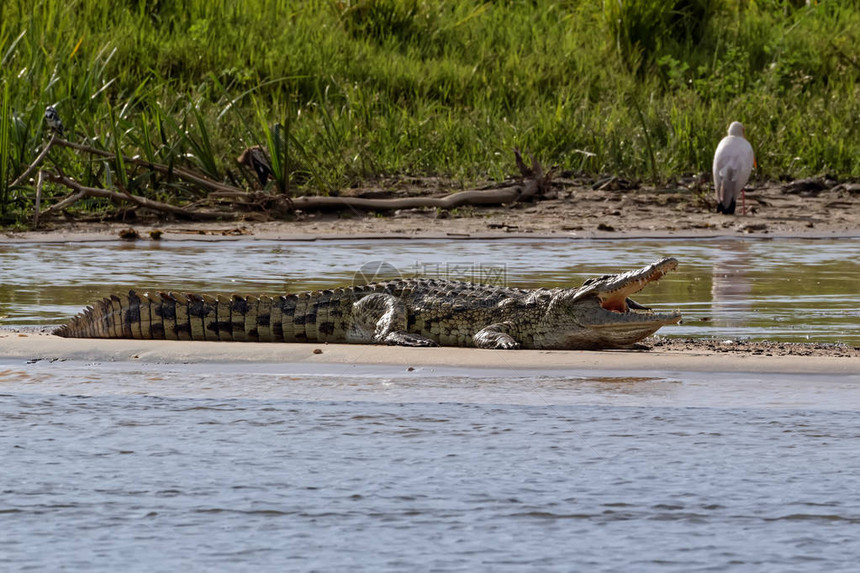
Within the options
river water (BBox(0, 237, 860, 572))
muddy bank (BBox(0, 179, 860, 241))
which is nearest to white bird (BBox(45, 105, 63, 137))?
muddy bank (BBox(0, 179, 860, 241))

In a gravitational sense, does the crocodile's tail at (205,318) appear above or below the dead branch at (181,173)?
below

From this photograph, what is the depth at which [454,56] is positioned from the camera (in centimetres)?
2038

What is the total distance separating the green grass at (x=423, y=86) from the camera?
48.6ft

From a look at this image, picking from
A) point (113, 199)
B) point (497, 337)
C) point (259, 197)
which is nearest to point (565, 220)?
point (259, 197)

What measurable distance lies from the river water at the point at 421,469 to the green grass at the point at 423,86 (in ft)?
27.6

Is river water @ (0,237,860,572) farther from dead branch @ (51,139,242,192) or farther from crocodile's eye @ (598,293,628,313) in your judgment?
dead branch @ (51,139,242,192)

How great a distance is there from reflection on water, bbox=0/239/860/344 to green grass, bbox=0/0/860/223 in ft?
8.12

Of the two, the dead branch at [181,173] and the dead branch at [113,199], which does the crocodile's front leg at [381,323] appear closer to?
the dead branch at [113,199]

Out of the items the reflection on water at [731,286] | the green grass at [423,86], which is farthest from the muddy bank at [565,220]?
the reflection on water at [731,286]

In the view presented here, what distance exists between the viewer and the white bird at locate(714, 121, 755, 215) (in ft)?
46.9

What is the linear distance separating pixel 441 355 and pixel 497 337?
639 mm

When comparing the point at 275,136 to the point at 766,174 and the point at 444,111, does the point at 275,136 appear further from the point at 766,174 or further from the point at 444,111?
the point at 766,174

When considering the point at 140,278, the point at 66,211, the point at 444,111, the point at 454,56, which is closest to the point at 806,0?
the point at 454,56

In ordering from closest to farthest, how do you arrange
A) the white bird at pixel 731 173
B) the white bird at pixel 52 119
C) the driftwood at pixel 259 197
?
the white bird at pixel 52 119 → the driftwood at pixel 259 197 → the white bird at pixel 731 173
